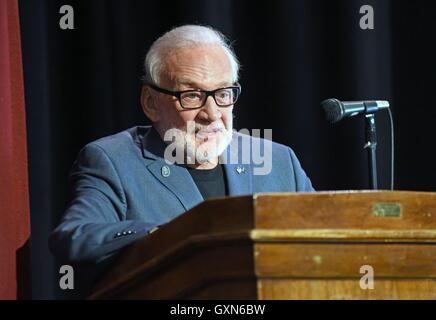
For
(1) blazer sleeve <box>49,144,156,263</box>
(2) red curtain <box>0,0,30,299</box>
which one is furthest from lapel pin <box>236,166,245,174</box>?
(2) red curtain <box>0,0,30,299</box>

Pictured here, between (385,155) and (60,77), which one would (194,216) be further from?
(385,155)

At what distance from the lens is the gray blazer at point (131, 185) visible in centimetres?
256

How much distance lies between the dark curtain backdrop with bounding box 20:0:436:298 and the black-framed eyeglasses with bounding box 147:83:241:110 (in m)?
0.60

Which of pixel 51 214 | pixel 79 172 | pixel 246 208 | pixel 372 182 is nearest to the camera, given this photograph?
pixel 246 208

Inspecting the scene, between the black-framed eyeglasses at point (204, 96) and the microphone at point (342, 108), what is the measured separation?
0.39 m

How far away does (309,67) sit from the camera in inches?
147

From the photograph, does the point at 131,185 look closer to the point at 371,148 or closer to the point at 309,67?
the point at 371,148

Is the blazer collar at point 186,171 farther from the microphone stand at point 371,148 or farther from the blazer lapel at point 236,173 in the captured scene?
the microphone stand at point 371,148

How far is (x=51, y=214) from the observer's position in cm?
340

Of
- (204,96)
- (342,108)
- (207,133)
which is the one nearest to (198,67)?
(204,96)

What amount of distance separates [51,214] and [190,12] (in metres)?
0.97

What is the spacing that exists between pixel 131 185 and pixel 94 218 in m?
0.24

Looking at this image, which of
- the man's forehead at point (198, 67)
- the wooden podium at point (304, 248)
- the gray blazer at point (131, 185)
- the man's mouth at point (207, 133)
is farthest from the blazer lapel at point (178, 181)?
the wooden podium at point (304, 248)
